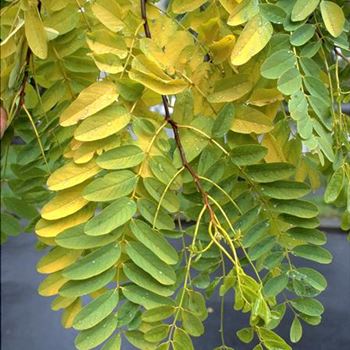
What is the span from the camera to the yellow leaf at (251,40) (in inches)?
14.3

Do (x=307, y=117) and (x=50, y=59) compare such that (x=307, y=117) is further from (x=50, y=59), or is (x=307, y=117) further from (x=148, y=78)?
(x=50, y=59)

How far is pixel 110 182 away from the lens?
38cm

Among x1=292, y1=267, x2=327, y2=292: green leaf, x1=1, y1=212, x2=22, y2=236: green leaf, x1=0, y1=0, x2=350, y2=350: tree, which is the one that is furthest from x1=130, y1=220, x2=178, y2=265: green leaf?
x1=1, y1=212, x2=22, y2=236: green leaf

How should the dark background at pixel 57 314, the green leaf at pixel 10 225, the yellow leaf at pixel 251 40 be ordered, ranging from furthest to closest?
the green leaf at pixel 10 225, the dark background at pixel 57 314, the yellow leaf at pixel 251 40

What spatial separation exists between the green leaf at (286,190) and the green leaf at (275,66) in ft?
0.27

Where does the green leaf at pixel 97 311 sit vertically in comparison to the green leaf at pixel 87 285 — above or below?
below

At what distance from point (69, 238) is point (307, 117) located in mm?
191

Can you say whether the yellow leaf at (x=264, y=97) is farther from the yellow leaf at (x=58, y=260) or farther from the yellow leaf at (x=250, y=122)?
the yellow leaf at (x=58, y=260)

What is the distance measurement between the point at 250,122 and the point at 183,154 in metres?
0.06

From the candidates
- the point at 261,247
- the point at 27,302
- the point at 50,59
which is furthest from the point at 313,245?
the point at 27,302

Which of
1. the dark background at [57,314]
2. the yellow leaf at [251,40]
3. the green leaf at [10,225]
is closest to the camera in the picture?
the yellow leaf at [251,40]

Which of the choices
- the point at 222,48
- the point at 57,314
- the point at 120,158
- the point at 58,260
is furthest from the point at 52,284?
the point at 57,314

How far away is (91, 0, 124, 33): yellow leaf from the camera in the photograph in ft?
1.28

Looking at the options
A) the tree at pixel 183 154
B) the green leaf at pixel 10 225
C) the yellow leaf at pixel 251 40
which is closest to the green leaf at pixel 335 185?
the tree at pixel 183 154
